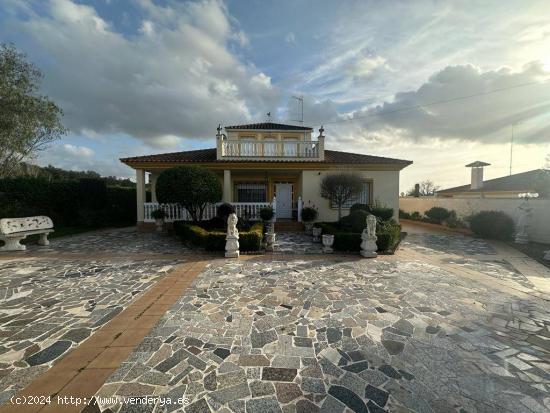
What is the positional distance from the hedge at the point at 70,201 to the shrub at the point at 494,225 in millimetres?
20903

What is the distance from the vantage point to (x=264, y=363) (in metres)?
2.53

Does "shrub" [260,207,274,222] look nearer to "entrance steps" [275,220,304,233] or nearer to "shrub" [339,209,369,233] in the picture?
"entrance steps" [275,220,304,233]

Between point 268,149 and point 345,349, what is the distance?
1111 cm

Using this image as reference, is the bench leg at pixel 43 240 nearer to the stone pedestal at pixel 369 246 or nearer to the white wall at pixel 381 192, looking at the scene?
the stone pedestal at pixel 369 246

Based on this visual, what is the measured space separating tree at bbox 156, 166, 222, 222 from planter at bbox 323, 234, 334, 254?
4983 millimetres

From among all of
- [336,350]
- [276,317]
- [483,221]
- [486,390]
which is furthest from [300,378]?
[483,221]

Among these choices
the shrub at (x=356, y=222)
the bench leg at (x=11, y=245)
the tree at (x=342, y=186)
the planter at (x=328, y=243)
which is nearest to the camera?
the bench leg at (x=11, y=245)

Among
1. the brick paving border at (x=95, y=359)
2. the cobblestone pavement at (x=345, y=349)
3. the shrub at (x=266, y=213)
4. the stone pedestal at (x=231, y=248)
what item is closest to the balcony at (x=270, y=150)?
the shrub at (x=266, y=213)

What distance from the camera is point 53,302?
3.92 m

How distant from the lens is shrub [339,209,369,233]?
898 centimetres

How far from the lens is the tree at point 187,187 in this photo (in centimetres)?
904

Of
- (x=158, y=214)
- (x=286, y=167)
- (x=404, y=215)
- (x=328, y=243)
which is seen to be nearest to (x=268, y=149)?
(x=286, y=167)

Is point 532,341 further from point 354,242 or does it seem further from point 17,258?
point 17,258

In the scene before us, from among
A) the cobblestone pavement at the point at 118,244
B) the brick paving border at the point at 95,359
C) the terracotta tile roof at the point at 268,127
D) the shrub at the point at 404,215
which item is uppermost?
the terracotta tile roof at the point at 268,127
